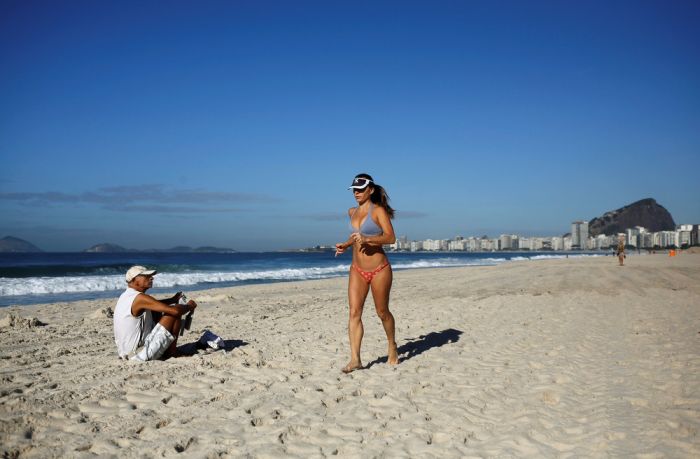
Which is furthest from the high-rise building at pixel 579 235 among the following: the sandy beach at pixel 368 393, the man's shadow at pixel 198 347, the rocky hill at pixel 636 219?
the man's shadow at pixel 198 347

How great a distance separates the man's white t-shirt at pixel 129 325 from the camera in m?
5.60

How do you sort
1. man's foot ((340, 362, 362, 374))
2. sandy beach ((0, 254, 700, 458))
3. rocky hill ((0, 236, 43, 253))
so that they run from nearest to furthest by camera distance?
sandy beach ((0, 254, 700, 458)), man's foot ((340, 362, 362, 374)), rocky hill ((0, 236, 43, 253))

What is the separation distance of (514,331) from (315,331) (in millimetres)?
3339

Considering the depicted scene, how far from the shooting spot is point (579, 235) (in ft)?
504

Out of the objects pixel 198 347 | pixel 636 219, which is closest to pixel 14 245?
pixel 198 347

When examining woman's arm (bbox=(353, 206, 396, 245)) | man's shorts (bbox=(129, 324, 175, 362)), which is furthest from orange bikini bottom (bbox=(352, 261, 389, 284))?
man's shorts (bbox=(129, 324, 175, 362))

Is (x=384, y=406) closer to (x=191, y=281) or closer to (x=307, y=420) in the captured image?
(x=307, y=420)

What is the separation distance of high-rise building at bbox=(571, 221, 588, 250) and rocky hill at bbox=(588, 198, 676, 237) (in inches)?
Result: 776

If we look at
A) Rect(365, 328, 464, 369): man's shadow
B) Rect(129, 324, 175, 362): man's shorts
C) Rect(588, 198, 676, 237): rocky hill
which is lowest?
Rect(365, 328, 464, 369): man's shadow

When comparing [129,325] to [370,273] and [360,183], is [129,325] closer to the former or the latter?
[370,273]

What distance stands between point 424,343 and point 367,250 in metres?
2.56

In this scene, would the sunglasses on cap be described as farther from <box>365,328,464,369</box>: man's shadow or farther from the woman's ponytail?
<box>365,328,464,369</box>: man's shadow

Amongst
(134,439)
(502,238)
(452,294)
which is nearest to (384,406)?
(134,439)

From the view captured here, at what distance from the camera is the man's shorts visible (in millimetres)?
5652
